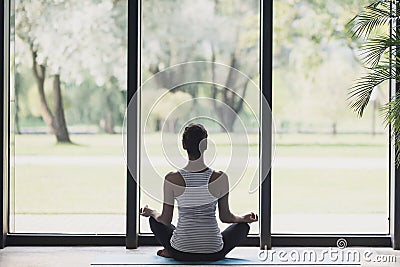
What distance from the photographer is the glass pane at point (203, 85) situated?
5770 mm

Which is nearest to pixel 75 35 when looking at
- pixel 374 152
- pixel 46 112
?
pixel 46 112

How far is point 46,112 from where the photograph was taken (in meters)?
5.81

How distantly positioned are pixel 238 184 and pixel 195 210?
0.86 m

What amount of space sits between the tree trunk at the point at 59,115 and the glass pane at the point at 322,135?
5.05 feet

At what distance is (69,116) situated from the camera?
229 inches

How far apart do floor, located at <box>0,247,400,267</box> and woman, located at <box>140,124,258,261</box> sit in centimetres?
36

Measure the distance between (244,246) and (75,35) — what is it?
1.96 meters

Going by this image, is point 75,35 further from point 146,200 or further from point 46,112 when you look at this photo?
point 146,200

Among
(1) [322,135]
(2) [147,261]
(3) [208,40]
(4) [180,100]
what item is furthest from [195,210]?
(3) [208,40]

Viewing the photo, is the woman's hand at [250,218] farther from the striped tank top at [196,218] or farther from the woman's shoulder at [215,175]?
the woman's shoulder at [215,175]

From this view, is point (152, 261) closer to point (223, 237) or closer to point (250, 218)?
point (223, 237)

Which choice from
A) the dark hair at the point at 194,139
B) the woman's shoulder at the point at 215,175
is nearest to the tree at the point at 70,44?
the dark hair at the point at 194,139

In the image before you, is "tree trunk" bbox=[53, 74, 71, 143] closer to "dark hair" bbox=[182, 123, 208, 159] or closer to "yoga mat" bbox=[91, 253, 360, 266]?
"yoga mat" bbox=[91, 253, 360, 266]

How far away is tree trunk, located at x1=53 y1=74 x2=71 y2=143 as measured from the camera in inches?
228
